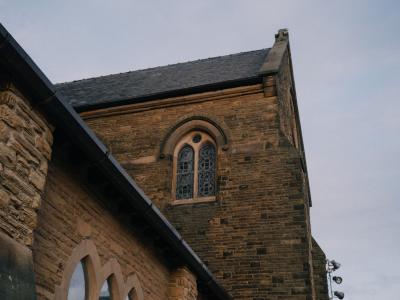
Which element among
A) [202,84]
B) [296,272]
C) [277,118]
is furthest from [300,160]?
[202,84]

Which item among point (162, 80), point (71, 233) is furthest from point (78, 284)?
point (162, 80)

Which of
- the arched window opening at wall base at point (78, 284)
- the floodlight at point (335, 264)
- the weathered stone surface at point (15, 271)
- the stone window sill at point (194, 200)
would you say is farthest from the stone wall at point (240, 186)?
the weathered stone surface at point (15, 271)

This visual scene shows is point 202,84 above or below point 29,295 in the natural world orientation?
above

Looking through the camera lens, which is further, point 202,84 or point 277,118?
point 202,84

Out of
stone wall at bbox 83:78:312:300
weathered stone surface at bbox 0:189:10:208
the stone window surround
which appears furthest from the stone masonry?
weathered stone surface at bbox 0:189:10:208

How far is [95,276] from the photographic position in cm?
589

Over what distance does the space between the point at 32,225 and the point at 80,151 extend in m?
1.23

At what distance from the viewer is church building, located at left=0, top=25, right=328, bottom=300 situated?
4457 mm

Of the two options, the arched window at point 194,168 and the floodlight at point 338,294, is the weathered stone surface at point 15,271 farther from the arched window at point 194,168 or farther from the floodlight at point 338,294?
the floodlight at point 338,294

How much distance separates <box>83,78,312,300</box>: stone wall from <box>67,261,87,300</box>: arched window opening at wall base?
18.4 ft

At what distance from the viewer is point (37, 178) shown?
4.61m

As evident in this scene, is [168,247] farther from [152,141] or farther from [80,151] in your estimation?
[152,141]

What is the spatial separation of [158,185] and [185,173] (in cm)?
78

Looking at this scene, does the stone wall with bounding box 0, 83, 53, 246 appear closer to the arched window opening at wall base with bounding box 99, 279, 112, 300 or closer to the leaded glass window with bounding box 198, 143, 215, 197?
the arched window opening at wall base with bounding box 99, 279, 112, 300
